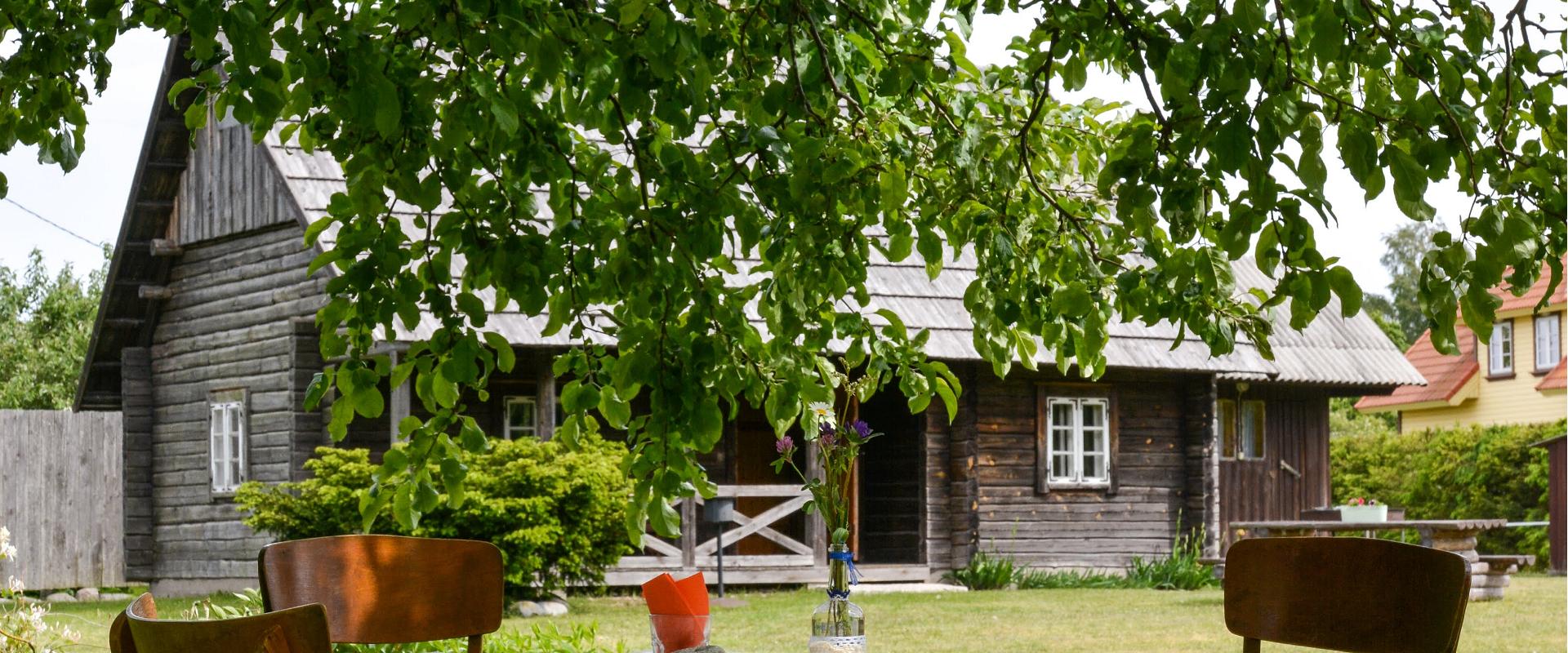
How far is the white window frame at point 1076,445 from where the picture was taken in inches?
615

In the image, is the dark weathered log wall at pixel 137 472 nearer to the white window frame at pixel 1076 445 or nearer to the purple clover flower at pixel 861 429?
the white window frame at pixel 1076 445

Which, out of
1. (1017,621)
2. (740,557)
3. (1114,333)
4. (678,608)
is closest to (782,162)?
(678,608)

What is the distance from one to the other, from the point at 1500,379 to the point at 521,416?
63.3ft

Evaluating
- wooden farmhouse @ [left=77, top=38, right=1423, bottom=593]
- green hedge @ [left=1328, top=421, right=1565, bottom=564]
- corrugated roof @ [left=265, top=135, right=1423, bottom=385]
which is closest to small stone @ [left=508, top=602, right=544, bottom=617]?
wooden farmhouse @ [left=77, top=38, right=1423, bottom=593]

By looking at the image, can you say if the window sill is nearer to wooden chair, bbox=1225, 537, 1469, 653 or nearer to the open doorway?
the open doorway

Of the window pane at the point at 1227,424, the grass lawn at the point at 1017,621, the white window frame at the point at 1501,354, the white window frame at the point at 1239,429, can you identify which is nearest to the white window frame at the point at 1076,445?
the grass lawn at the point at 1017,621

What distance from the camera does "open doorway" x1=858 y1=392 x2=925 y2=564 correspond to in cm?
1571

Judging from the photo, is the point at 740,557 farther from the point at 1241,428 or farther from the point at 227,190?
the point at 1241,428

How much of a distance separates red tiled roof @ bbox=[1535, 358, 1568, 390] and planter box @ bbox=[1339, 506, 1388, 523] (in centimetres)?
1239

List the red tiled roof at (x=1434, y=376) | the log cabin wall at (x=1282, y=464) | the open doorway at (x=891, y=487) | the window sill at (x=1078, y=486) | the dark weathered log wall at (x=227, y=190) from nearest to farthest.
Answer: the dark weathered log wall at (x=227, y=190) → the window sill at (x=1078, y=486) → the open doorway at (x=891, y=487) → the log cabin wall at (x=1282, y=464) → the red tiled roof at (x=1434, y=376)

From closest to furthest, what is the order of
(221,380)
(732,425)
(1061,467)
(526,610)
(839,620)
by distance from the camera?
(839,620)
(526,610)
(732,425)
(221,380)
(1061,467)

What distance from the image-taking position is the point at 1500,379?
27.3m

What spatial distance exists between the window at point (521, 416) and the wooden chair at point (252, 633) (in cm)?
1168

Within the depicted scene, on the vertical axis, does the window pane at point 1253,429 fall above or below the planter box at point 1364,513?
above
